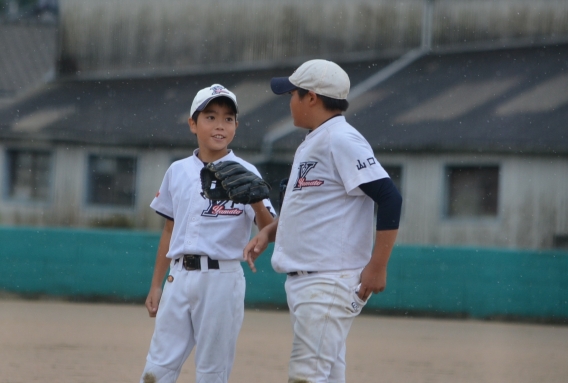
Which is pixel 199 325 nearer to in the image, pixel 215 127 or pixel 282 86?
pixel 215 127

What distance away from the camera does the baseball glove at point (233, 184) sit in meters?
3.49

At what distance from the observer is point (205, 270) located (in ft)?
11.6

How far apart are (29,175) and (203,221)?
42.5 feet

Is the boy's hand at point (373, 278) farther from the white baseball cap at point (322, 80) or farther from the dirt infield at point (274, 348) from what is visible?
the dirt infield at point (274, 348)

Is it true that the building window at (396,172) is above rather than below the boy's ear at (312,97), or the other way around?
above

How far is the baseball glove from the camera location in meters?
3.49

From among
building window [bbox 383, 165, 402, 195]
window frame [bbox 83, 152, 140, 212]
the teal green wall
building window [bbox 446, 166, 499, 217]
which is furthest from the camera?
window frame [bbox 83, 152, 140, 212]

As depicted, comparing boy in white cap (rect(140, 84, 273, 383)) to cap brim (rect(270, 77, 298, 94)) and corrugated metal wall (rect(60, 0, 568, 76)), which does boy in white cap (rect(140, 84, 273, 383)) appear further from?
corrugated metal wall (rect(60, 0, 568, 76))

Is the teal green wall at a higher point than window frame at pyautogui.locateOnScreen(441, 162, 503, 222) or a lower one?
lower

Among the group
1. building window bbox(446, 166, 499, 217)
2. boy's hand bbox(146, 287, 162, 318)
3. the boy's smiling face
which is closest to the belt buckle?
boy's hand bbox(146, 287, 162, 318)

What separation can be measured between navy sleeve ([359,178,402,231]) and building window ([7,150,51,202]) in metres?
13.4

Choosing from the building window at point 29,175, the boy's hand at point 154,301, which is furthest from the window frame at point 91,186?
the boy's hand at point 154,301

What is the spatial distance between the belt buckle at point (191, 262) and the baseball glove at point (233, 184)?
0.25 meters

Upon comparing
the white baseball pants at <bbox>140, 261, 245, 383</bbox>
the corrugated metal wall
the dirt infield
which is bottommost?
the dirt infield
